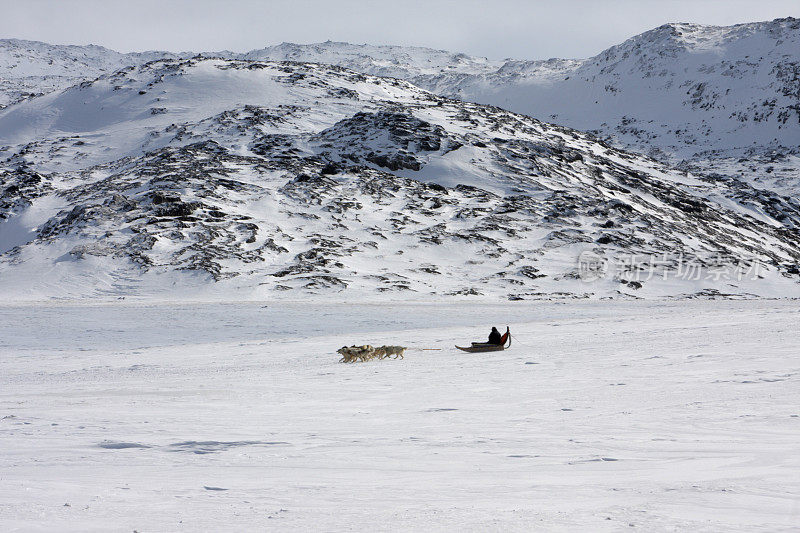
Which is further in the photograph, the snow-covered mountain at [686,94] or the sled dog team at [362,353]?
the snow-covered mountain at [686,94]

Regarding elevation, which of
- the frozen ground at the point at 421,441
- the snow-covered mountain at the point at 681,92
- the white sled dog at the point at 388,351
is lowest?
the white sled dog at the point at 388,351

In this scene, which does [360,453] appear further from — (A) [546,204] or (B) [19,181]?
(B) [19,181]

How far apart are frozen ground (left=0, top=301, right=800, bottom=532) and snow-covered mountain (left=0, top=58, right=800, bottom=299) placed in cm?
3097

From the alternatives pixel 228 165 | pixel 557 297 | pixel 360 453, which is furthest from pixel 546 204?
pixel 360 453

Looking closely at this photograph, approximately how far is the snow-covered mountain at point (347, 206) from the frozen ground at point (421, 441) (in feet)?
102

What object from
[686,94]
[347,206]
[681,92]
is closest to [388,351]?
[347,206]

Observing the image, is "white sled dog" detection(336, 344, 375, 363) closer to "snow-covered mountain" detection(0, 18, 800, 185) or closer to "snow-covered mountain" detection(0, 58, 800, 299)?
"snow-covered mountain" detection(0, 58, 800, 299)

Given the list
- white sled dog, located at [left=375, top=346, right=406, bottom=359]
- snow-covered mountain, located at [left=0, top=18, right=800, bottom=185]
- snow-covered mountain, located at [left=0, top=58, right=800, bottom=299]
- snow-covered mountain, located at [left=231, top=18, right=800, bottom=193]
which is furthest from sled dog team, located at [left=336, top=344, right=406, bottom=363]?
snow-covered mountain, located at [left=231, top=18, right=800, bottom=193]

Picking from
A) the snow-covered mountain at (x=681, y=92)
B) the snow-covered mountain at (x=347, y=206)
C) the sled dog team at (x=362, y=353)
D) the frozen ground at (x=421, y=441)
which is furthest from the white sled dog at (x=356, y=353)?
the snow-covered mountain at (x=681, y=92)

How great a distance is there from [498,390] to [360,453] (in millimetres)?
5209

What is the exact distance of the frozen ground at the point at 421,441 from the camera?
17.0ft

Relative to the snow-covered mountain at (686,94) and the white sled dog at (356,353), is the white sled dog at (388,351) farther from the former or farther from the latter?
the snow-covered mountain at (686,94)

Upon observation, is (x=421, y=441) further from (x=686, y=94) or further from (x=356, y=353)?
(x=686, y=94)

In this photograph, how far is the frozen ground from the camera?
5180 millimetres
